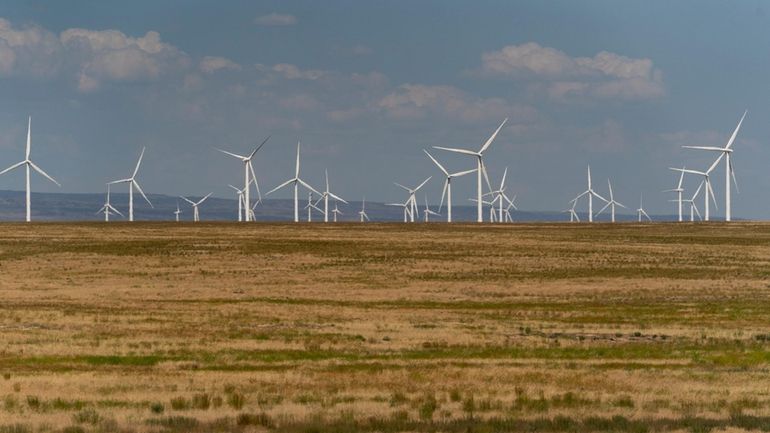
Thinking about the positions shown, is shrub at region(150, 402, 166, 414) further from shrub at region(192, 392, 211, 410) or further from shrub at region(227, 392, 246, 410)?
shrub at region(227, 392, 246, 410)

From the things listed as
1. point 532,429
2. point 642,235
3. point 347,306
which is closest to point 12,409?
point 532,429

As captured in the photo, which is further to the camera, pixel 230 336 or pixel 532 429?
pixel 230 336

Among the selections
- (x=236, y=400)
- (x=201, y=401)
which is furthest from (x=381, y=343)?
(x=201, y=401)

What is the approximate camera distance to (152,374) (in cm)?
3164

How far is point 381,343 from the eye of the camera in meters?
40.2

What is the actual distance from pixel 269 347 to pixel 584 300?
30083mm

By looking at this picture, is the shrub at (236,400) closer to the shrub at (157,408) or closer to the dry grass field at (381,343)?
the dry grass field at (381,343)

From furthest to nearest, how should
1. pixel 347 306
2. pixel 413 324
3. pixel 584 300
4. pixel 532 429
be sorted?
pixel 584 300 → pixel 347 306 → pixel 413 324 → pixel 532 429

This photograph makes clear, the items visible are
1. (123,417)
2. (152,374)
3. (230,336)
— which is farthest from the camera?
(230,336)

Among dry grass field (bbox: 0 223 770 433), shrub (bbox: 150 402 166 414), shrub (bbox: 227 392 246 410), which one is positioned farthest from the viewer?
shrub (bbox: 227 392 246 410)

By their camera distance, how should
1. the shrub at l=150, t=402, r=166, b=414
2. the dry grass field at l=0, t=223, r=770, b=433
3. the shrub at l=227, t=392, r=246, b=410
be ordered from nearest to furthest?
the dry grass field at l=0, t=223, r=770, b=433
the shrub at l=150, t=402, r=166, b=414
the shrub at l=227, t=392, r=246, b=410

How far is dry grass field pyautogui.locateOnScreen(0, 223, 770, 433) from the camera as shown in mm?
24750

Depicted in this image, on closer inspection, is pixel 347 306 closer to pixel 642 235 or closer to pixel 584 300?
pixel 584 300

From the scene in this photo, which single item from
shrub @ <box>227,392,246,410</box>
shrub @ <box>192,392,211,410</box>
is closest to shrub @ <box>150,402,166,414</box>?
shrub @ <box>192,392,211,410</box>
